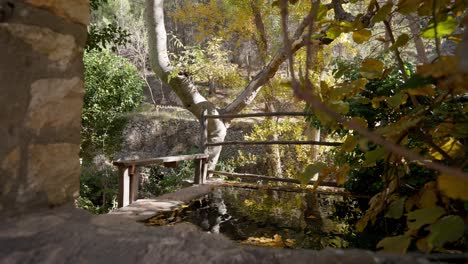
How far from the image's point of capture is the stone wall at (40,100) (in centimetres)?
103

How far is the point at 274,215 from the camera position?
2.70m

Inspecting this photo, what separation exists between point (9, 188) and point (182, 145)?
1016 centimetres

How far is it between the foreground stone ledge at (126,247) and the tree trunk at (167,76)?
5.86 metres

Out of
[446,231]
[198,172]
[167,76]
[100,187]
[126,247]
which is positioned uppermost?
[167,76]

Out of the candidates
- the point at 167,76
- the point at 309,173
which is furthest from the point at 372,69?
the point at 167,76

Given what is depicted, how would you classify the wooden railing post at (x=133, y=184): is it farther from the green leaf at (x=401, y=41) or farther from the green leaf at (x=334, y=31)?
the green leaf at (x=401, y=41)

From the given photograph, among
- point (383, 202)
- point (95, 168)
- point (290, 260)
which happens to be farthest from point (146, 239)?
point (95, 168)

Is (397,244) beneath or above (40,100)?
beneath

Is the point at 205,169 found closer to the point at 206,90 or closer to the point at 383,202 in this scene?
the point at 383,202

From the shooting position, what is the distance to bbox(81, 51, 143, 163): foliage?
8.29 meters

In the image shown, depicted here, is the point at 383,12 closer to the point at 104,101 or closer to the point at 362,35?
the point at 362,35

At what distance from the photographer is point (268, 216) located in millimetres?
2656

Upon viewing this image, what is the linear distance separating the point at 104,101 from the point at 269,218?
23.2 ft

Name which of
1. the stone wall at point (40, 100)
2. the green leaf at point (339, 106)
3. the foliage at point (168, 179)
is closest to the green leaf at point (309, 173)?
the green leaf at point (339, 106)
